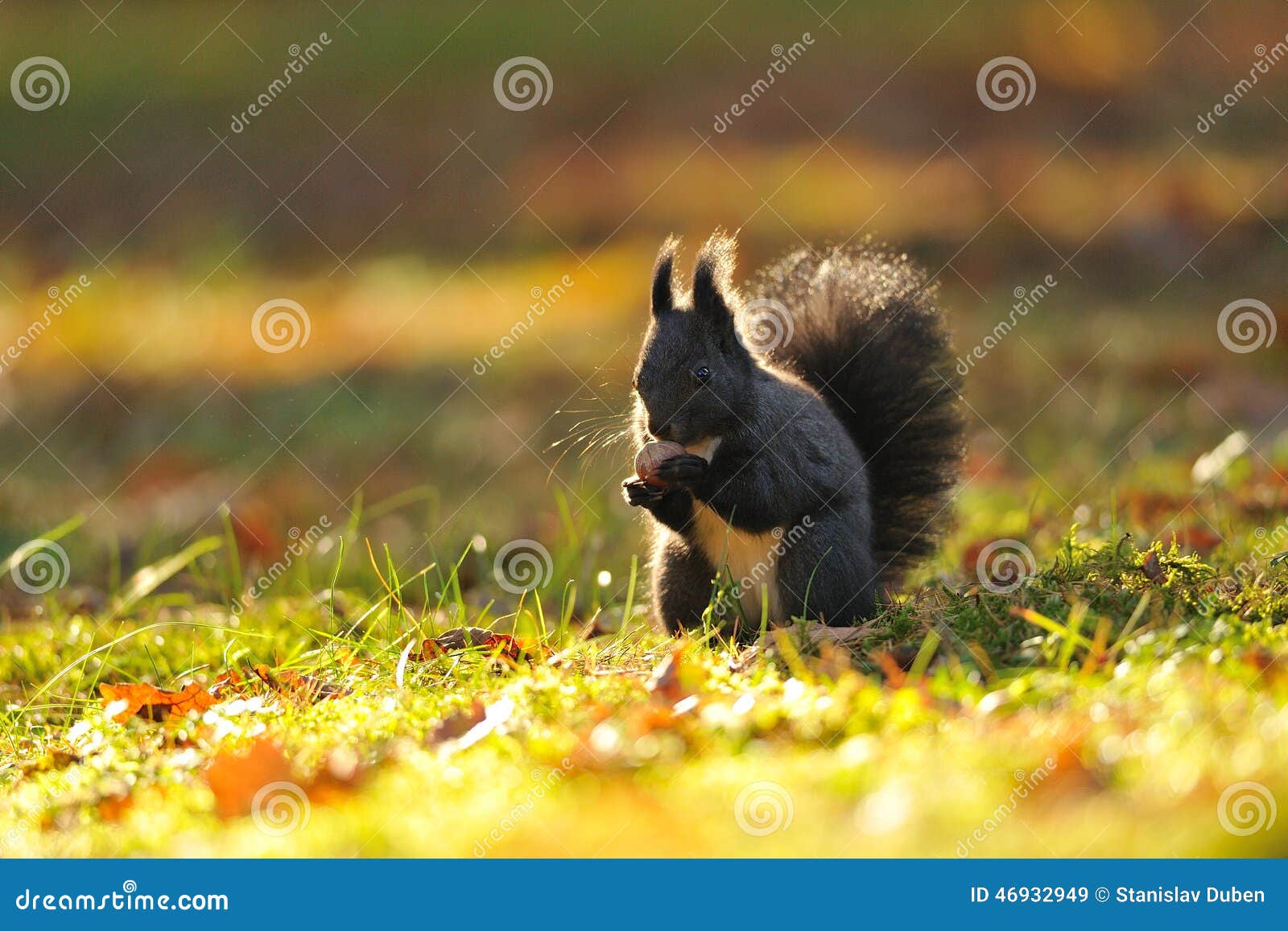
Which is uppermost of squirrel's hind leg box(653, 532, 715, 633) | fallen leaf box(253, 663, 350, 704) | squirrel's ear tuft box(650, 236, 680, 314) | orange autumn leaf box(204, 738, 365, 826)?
squirrel's ear tuft box(650, 236, 680, 314)

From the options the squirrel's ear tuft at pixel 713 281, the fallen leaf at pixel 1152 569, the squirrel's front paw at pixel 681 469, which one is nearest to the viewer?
the fallen leaf at pixel 1152 569

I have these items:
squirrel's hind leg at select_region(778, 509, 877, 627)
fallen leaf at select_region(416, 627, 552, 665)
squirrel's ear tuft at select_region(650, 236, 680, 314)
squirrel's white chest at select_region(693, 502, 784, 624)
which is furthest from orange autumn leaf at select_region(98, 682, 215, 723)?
squirrel's ear tuft at select_region(650, 236, 680, 314)

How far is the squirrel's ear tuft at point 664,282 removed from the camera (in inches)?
175

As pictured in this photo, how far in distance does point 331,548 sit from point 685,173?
29.7 ft

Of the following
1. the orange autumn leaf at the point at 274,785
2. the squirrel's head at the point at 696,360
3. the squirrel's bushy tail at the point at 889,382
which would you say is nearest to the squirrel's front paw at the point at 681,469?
the squirrel's head at the point at 696,360

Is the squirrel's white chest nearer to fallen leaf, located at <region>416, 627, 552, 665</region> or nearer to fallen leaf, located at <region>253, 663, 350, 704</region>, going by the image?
fallen leaf, located at <region>416, 627, 552, 665</region>

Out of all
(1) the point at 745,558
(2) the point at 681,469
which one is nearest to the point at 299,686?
(2) the point at 681,469

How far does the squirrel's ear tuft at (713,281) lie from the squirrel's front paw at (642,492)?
63 centimetres

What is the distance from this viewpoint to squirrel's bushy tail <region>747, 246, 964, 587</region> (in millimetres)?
4945

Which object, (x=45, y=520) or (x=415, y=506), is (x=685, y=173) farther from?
(x=45, y=520)

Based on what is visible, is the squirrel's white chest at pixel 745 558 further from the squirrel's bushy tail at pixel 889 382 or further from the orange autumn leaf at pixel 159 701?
the orange autumn leaf at pixel 159 701

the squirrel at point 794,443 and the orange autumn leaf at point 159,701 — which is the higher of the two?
the squirrel at point 794,443

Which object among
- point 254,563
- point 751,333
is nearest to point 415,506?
point 254,563

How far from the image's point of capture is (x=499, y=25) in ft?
61.6
